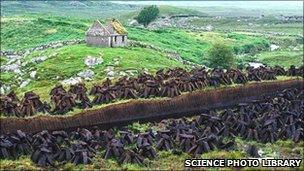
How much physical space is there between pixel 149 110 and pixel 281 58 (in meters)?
63.8

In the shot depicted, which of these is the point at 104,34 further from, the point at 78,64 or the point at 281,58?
the point at 281,58

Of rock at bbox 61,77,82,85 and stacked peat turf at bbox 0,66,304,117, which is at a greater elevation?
stacked peat turf at bbox 0,66,304,117

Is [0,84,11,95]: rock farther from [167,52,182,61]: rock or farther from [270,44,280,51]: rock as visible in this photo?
[270,44,280,51]: rock

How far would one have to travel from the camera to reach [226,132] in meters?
33.4

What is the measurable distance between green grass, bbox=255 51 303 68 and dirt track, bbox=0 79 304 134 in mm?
46463

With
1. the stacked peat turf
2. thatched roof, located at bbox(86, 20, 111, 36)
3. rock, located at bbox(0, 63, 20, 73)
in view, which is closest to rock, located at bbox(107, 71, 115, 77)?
the stacked peat turf

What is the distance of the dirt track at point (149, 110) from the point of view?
3781 centimetres

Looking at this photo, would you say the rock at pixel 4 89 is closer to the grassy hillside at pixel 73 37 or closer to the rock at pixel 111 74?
the rock at pixel 111 74

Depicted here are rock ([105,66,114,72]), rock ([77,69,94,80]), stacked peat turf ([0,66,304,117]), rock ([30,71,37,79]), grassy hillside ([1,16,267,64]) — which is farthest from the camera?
grassy hillside ([1,16,267,64])

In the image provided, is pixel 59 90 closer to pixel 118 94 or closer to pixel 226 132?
pixel 118 94

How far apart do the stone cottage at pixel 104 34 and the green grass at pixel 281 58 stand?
1198 inches

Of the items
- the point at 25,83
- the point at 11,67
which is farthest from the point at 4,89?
the point at 11,67

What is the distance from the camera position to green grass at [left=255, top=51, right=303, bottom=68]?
95.7 m

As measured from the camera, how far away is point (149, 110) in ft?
138
